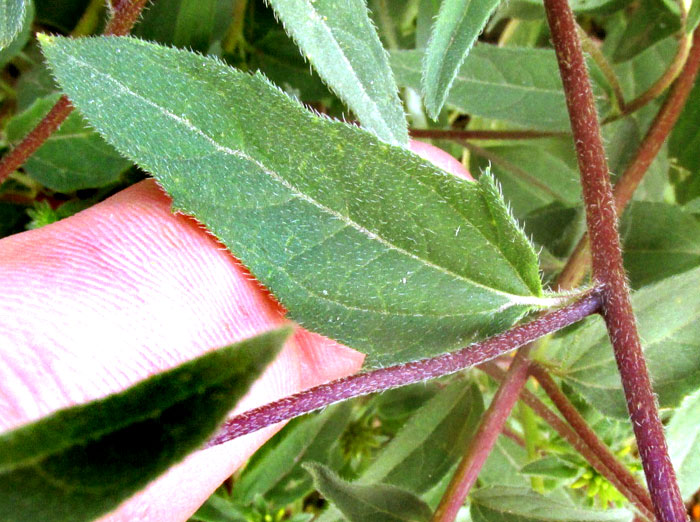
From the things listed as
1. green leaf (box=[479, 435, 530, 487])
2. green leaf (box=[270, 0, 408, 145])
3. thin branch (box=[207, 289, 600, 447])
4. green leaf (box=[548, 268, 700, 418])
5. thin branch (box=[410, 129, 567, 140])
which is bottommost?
green leaf (box=[479, 435, 530, 487])

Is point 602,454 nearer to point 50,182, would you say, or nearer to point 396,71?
point 396,71

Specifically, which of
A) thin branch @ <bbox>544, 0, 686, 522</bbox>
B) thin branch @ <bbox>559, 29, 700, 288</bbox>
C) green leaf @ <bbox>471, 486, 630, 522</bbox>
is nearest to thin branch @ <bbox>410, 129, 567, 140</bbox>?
thin branch @ <bbox>559, 29, 700, 288</bbox>

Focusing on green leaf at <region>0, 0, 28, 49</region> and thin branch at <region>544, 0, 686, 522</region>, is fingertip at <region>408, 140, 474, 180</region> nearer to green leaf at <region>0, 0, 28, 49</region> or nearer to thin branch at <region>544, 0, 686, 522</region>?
thin branch at <region>544, 0, 686, 522</region>

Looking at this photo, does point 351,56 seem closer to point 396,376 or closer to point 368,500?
point 396,376

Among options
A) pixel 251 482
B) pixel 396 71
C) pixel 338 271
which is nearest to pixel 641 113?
pixel 396 71

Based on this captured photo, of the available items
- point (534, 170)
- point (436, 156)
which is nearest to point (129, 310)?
point (436, 156)
